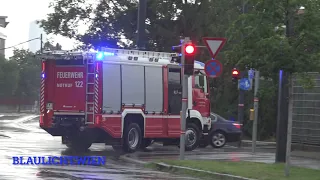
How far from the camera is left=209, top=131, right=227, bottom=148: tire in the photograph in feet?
76.9

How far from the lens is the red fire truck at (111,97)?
1853cm

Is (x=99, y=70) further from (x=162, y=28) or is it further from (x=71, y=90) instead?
(x=162, y=28)

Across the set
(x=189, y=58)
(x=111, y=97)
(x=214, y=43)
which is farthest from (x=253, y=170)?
(x=111, y=97)

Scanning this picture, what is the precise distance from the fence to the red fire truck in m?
4.49

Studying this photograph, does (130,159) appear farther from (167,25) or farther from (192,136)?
(167,25)

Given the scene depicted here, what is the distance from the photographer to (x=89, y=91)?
18578mm

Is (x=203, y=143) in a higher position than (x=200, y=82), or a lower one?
lower

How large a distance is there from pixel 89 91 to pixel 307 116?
810 centimetres

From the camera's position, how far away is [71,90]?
19016mm

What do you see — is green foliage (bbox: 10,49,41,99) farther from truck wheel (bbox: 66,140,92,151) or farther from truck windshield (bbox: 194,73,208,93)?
truck wheel (bbox: 66,140,92,151)

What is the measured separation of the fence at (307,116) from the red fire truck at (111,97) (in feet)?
14.7

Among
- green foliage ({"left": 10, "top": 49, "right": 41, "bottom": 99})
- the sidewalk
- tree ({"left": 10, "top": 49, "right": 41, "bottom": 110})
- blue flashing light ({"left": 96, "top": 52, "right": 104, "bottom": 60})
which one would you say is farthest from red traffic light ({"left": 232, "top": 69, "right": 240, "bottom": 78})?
green foliage ({"left": 10, "top": 49, "right": 41, "bottom": 99})

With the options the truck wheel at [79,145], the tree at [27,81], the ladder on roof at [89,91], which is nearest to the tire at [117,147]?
the truck wheel at [79,145]

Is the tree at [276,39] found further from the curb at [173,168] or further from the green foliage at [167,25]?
the green foliage at [167,25]
